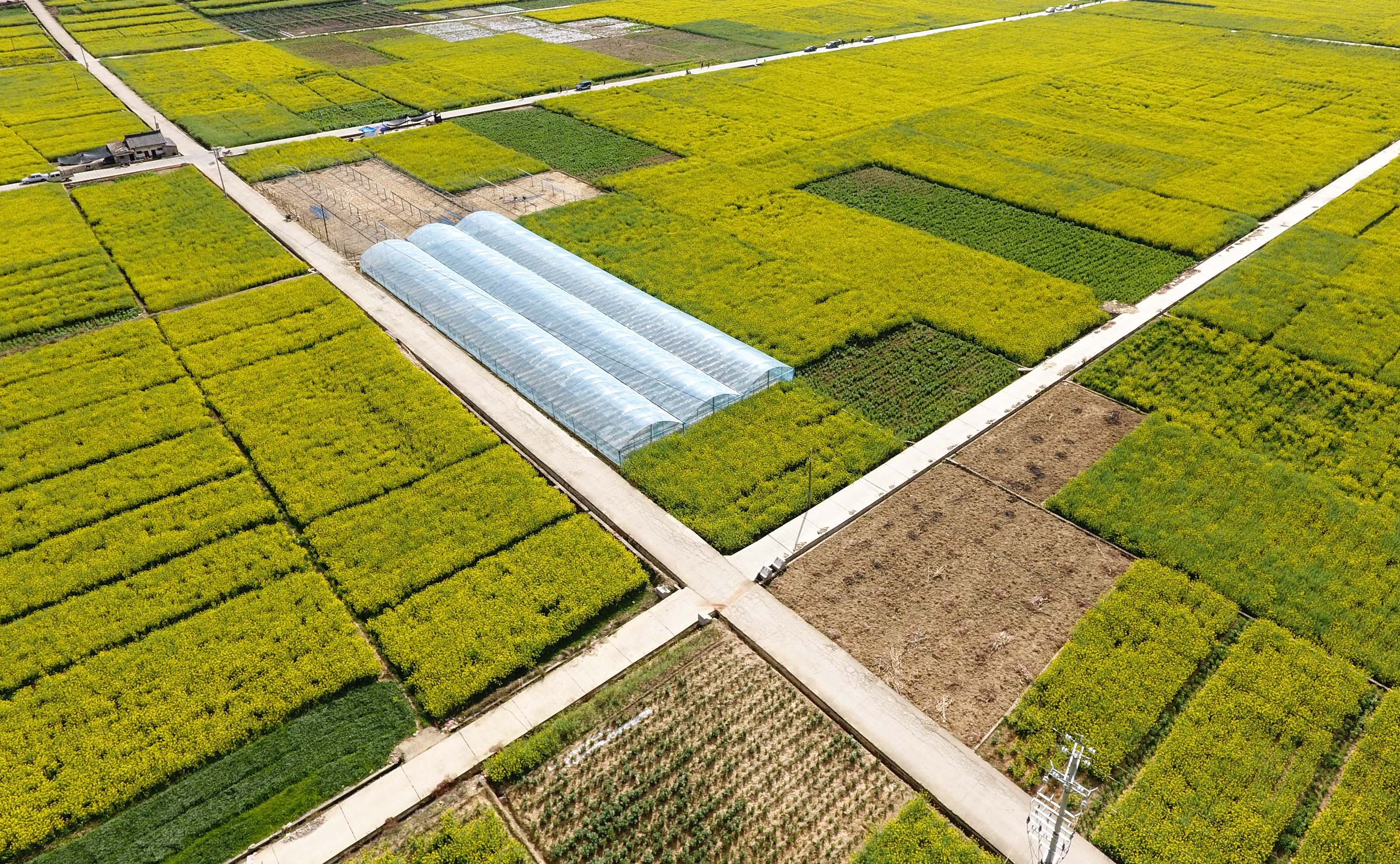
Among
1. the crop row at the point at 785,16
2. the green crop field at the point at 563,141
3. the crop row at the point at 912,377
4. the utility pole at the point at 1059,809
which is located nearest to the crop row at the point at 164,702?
the utility pole at the point at 1059,809

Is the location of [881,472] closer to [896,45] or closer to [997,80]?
[997,80]

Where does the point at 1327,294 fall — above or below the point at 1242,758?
above

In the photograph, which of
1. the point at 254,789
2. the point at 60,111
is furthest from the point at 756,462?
the point at 60,111

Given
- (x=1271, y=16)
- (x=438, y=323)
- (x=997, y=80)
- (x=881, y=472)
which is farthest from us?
(x=1271, y=16)

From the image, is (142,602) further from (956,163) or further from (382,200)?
(956,163)

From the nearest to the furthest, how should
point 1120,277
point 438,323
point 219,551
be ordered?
point 219,551 < point 438,323 < point 1120,277

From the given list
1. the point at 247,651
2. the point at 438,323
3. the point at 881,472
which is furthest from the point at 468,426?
the point at 881,472
